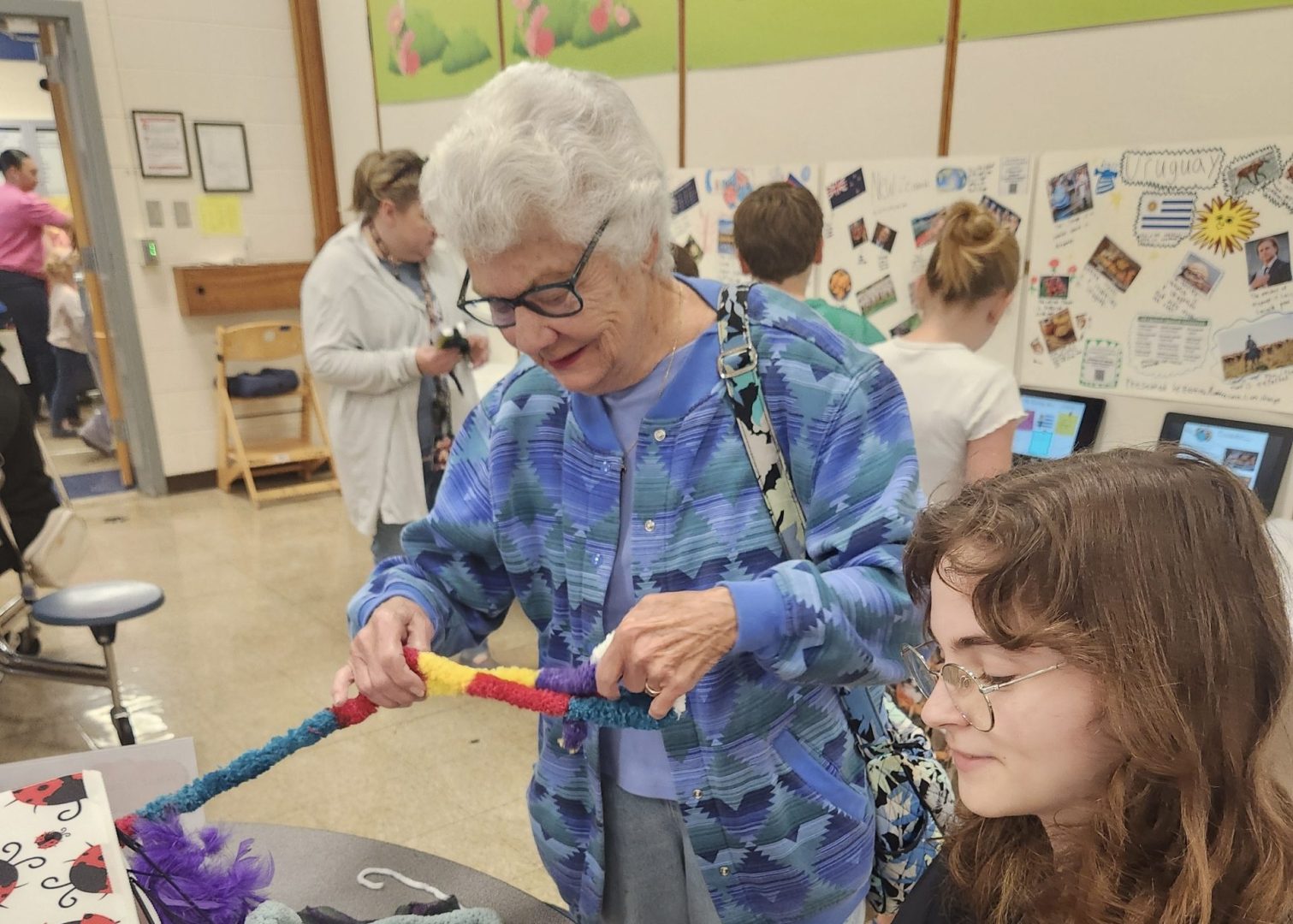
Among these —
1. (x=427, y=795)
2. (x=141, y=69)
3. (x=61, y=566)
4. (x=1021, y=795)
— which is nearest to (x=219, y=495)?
(x=141, y=69)

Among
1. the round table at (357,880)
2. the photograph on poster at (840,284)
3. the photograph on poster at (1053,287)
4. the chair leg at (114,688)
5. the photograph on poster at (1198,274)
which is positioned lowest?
the chair leg at (114,688)

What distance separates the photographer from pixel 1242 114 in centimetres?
213

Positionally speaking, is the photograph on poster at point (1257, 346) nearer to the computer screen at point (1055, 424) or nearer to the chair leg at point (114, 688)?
the computer screen at point (1055, 424)

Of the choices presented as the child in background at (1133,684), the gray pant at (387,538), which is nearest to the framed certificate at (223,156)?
the gray pant at (387,538)

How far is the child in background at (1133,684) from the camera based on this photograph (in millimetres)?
702

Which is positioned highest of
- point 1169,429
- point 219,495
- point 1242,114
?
point 1242,114

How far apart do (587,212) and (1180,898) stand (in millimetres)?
807

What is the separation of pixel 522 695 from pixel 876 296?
2.32 m

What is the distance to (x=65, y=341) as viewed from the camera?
21.0 feet

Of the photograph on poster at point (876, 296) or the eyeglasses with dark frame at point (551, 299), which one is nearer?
the eyeglasses with dark frame at point (551, 299)

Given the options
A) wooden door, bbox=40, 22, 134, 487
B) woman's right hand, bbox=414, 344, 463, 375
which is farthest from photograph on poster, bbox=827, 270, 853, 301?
wooden door, bbox=40, 22, 134, 487

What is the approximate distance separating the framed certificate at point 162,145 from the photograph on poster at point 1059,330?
15.5ft

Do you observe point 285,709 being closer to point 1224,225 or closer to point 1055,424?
point 1055,424

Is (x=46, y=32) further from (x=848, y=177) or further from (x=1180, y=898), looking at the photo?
(x=1180, y=898)
